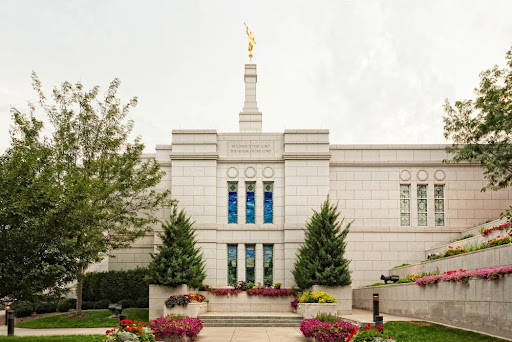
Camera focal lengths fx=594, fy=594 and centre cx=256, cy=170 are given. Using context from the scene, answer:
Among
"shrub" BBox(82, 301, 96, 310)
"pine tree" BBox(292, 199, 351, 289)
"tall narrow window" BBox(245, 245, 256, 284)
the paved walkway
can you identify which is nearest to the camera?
the paved walkway

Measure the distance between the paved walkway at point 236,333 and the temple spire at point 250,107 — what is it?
13520 millimetres

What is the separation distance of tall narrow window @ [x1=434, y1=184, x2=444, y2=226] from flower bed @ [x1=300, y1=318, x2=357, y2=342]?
13902 millimetres

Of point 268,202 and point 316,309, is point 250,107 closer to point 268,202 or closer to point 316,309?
point 268,202

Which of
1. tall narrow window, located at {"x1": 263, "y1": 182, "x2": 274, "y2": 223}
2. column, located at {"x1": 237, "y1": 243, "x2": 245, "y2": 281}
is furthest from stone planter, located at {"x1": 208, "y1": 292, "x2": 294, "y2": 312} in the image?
tall narrow window, located at {"x1": 263, "y1": 182, "x2": 274, "y2": 223}

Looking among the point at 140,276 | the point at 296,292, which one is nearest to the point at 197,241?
the point at 140,276

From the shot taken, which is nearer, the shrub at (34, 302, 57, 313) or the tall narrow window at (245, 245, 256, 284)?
the shrub at (34, 302, 57, 313)

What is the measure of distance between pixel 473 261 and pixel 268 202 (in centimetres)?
1272

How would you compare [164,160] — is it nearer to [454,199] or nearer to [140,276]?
[140,276]

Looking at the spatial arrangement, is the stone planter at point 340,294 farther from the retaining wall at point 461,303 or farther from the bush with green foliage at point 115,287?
the bush with green foliage at point 115,287

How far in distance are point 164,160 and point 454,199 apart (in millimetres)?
14991

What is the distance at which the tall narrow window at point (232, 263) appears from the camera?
1172 inches

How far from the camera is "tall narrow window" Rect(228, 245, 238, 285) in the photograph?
2977 centimetres

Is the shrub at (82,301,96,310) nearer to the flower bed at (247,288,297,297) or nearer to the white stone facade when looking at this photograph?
the white stone facade

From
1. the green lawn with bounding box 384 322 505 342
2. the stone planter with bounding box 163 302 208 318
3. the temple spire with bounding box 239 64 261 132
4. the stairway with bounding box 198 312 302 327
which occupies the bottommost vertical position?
the stairway with bounding box 198 312 302 327
